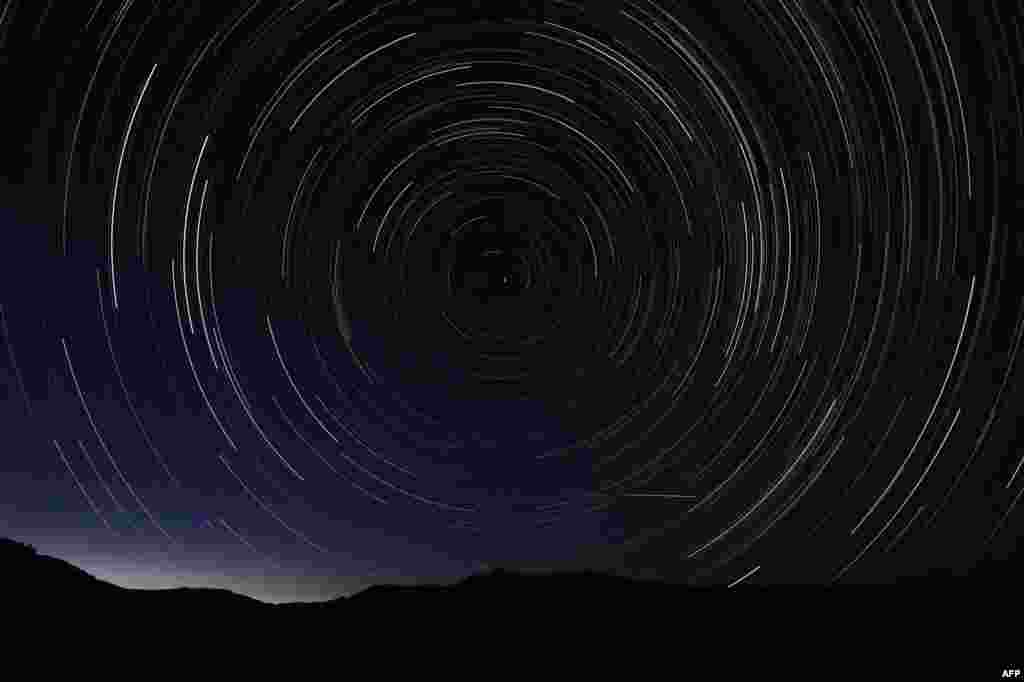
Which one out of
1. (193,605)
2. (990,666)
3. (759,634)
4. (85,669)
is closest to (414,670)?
(85,669)

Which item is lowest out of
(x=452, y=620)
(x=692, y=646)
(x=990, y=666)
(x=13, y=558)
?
(x=990, y=666)

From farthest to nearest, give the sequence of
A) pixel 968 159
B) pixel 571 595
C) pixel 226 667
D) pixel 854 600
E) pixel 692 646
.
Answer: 1. pixel 571 595
2. pixel 854 600
3. pixel 692 646
4. pixel 226 667
5. pixel 968 159

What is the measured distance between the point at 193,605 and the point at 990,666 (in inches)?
519

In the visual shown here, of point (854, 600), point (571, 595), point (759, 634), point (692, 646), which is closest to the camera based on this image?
point (692, 646)

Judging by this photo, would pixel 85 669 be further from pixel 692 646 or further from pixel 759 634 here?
pixel 759 634

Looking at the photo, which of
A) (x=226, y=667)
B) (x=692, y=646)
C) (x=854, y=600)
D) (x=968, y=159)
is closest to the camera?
(x=968, y=159)

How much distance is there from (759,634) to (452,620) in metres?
5.96

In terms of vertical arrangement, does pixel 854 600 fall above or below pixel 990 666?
above

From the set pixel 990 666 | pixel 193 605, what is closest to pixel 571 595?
pixel 193 605

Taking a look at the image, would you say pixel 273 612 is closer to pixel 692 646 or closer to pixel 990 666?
Result: pixel 692 646

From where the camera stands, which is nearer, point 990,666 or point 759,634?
point 990,666

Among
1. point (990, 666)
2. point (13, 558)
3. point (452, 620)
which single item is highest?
point (13, 558)

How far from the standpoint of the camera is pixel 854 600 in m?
16.6

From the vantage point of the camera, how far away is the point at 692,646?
1438 cm
